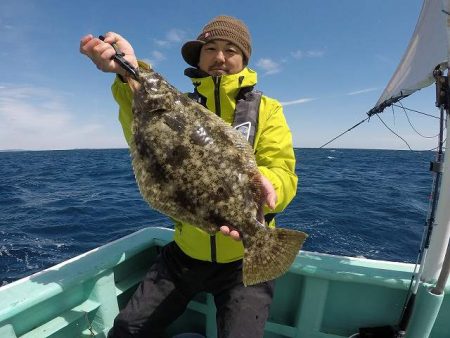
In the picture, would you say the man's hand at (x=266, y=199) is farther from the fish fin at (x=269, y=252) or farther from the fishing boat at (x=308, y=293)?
the fishing boat at (x=308, y=293)

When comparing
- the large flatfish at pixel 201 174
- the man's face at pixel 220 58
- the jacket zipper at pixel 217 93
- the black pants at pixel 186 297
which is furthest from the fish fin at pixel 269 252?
the man's face at pixel 220 58

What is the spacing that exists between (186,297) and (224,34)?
2.26 metres

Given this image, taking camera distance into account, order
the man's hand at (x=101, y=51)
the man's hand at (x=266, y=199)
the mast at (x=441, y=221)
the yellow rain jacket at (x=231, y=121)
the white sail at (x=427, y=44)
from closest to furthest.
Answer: the man's hand at (x=266, y=199) → the man's hand at (x=101, y=51) → the mast at (x=441, y=221) → the yellow rain jacket at (x=231, y=121) → the white sail at (x=427, y=44)

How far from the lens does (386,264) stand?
10.4ft

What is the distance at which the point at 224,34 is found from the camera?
8.82 ft

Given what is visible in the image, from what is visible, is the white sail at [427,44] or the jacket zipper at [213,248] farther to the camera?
the white sail at [427,44]

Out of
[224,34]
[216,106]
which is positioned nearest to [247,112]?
[216,106]

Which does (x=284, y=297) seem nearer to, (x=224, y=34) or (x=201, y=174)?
(x=201, y=174)

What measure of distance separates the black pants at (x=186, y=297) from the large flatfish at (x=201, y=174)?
580 millimetres

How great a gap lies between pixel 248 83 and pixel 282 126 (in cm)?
46

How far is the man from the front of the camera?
8.54ft

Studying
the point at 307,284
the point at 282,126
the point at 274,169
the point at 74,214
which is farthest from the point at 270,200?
the point at 74,214

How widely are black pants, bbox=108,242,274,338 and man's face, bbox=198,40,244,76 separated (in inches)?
64.7

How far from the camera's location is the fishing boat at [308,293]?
102 inches
